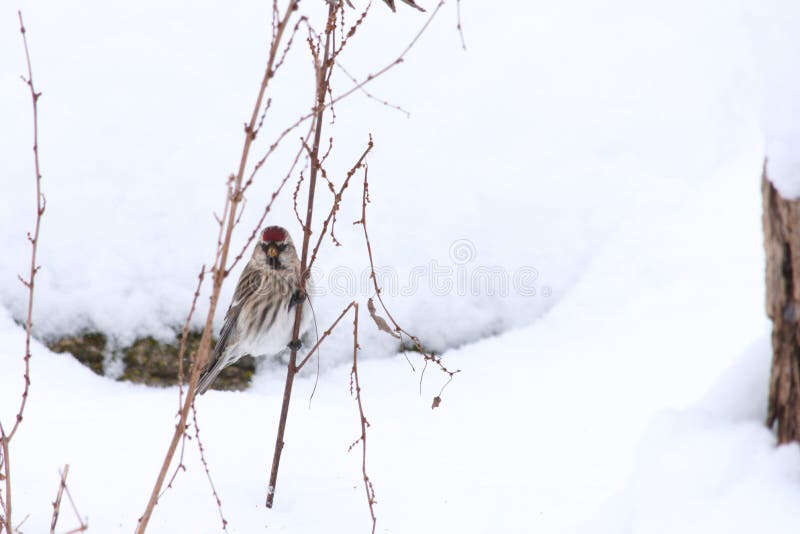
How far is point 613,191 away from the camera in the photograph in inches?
203

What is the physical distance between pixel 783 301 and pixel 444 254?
9.95 ft

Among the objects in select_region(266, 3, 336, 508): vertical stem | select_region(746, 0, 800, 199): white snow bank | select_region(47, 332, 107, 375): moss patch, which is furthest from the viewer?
select_region(47, 332, 107, 375): moss patch

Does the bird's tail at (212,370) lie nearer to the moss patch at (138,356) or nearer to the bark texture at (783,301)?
the moss patch at (138,356)

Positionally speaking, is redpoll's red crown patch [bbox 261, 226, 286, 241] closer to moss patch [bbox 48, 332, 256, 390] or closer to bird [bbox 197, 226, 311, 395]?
Result: bird [bbox 197, 226, 311, 395]

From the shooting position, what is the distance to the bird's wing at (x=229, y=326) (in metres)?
3.86

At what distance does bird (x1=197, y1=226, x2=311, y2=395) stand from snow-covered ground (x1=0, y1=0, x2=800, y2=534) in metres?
0.26

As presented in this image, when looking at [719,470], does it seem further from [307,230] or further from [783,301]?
[307,230]

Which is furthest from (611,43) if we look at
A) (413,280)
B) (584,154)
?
(413,280)

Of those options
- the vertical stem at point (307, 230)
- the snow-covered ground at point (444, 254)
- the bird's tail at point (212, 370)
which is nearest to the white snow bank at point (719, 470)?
the snow-covered ground at point (444, 254)

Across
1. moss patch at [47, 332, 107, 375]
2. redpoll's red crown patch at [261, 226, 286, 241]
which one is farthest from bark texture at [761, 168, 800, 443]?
moss patch at [47, 332, 107, 375]

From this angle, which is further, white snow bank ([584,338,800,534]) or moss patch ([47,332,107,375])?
moss patch ([47,332,107,375])

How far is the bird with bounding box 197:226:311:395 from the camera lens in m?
3.87

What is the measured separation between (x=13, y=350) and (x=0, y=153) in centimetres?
136

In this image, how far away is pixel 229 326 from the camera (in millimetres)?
4012
